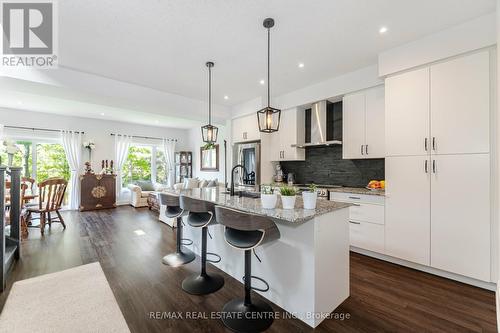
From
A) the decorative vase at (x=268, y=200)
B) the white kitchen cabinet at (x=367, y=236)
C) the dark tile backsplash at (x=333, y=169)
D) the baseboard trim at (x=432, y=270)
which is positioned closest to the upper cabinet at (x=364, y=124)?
the dark tile backsplash at (x=333, y=169)

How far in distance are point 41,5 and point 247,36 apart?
200 cm

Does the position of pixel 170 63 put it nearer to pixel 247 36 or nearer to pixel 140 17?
pixel 140 17

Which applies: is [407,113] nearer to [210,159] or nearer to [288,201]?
[288,201]

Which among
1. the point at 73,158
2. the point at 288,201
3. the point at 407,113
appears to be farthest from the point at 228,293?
the point at 73,158

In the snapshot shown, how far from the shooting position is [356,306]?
1.97 m

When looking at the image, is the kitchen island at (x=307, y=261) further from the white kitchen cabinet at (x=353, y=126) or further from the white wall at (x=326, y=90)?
the white wall at (x=326, y=90)

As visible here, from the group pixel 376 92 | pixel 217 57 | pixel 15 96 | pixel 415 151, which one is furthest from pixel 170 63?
pixel 15 96

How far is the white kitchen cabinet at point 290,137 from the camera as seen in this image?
4.32 m

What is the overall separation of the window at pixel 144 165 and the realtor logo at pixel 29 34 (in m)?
4.84

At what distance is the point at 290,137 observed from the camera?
14.4ft

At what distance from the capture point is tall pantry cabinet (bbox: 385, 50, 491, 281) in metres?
2.23

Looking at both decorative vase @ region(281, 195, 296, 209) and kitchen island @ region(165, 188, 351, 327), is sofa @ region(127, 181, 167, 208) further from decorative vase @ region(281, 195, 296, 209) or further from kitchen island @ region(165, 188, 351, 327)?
decorative vase @ region(281, 195, 296, 209)

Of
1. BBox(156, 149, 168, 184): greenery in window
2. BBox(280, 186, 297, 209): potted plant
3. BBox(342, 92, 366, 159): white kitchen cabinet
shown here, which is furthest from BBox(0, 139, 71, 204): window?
BBox(342, 92, 366, 159): white kitchen cabinet

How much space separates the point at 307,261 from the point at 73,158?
289 inches
